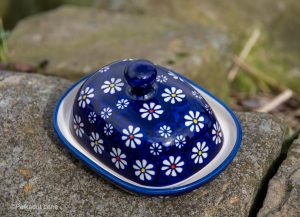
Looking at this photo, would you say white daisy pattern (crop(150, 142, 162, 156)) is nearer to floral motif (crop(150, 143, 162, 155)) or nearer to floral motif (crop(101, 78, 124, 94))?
floral motif (crop(150, 143, 162, 155))

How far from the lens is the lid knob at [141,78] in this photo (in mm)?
1723

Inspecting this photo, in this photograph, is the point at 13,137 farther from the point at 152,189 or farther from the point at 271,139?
the point at 271,139

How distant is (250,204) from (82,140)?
0.74 meters

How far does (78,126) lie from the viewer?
75.7 inches

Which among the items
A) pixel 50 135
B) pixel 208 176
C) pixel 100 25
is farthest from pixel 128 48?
pixel 208 176

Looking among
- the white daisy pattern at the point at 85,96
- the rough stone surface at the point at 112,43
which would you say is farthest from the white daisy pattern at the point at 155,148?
the rough stone surface at the point at 112,43

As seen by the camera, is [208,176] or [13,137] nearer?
[208,176]

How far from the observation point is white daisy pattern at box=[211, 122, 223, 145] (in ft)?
6.06

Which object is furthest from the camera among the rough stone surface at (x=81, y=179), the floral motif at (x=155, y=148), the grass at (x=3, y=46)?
the grass at (x=3, y=46)

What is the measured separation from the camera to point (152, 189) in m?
1.77

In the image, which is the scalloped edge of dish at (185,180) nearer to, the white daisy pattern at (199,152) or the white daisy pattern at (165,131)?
the white daisy pattern at (199,152)

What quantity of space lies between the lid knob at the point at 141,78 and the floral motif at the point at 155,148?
190 millimetres

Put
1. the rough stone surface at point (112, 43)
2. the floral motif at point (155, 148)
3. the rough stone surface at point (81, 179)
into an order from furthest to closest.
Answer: the rough stone surface at point (112, 43) → the rough stone surface at point (81, 179) → the floral motif at point (155, 148)

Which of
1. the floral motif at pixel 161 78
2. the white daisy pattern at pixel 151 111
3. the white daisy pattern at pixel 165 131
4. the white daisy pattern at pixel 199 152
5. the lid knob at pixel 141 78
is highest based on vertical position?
the lid knob at pixel 141 78
